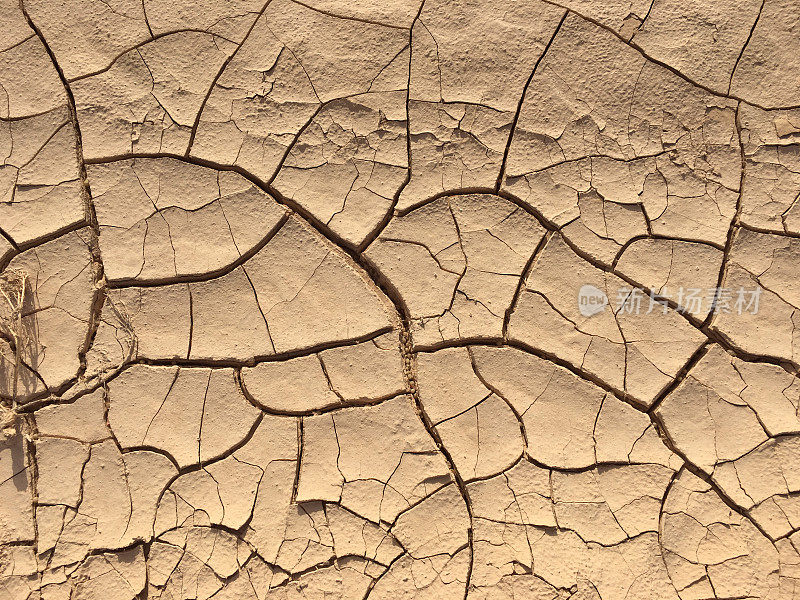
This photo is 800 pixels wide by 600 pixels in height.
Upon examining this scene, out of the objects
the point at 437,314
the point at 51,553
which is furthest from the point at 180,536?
the point at 437,314

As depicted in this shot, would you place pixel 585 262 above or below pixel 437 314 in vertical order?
above

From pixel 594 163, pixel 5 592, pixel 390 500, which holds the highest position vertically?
pixel 594 163

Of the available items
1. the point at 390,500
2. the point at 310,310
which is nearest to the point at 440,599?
the point at 390,500

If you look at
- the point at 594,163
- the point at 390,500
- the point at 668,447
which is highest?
the point at 594,163

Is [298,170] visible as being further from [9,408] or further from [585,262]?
[9,408]

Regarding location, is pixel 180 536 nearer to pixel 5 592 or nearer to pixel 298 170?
pixel 5 592

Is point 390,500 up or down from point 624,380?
down
